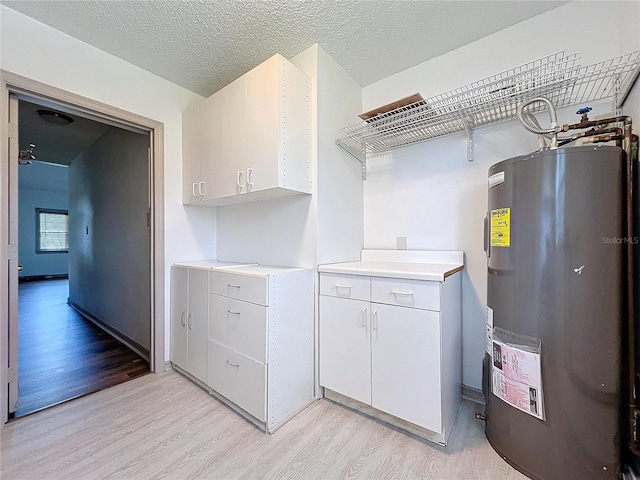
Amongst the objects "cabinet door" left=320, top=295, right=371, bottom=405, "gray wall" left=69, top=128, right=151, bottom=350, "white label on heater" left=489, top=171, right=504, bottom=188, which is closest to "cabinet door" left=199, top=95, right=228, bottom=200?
"gray wall" left=69, top=128, right=151, bottom=350

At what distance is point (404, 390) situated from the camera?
1.47 metres

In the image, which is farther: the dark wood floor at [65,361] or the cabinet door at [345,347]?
the dark wood floor at [65,361]

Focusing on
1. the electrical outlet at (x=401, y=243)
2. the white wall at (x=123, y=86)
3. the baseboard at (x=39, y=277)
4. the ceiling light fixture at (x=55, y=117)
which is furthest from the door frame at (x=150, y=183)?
the baseboard at (x=39, y=277)

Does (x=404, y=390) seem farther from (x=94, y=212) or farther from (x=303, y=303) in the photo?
(x=94, y=212)

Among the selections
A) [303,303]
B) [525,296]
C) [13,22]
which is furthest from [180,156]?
[525,296]

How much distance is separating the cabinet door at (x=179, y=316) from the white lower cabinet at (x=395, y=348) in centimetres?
116

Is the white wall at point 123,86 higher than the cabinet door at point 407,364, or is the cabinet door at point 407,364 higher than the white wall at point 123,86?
the white wall at point 123,86

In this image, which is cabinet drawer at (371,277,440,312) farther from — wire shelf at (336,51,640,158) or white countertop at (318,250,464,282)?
wire shelf at (336,51,640,158)

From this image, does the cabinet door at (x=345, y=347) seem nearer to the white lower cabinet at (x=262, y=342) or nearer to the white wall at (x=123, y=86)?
the white lower cabinet at (x=262, y=342)

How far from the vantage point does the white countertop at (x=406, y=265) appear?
143 centimetres

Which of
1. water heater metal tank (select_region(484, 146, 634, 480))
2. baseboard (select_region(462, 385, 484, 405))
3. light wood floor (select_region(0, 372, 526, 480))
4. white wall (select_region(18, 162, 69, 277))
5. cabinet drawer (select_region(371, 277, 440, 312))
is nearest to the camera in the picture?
water heater metal tank (select_region(484, 146, 634, 480))

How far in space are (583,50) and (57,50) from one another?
331cm

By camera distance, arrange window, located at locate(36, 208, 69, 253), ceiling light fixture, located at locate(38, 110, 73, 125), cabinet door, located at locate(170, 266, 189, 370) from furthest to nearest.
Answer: window, located at locate(36, 208, 69, 253)
ceiling light fixture, located at locate(38, 110, 73, 125)
cabinet door, located at locate(170, 266, 189, 370)

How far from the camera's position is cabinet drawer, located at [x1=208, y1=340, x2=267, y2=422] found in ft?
5.10
